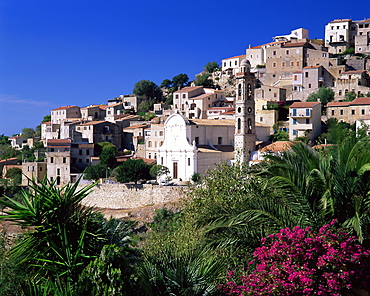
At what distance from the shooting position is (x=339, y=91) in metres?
69.6

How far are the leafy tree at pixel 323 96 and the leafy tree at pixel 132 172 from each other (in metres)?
24.0

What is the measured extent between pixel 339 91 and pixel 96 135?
3386 centimetres

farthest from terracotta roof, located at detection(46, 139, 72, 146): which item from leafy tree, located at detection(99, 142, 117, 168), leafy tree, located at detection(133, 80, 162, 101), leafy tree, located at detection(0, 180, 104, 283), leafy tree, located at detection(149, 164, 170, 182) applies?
leafy tree, located at detection(0, 180, 104, 283)

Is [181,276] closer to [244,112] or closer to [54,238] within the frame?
[54,238]

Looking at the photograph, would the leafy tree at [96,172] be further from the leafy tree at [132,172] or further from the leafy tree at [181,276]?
the leafy tree at [181,276]

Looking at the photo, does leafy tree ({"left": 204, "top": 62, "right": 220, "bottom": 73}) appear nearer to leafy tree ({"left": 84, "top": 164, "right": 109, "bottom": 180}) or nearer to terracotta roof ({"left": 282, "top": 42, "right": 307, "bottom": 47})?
terracotta roof ({"left": 282, "top": 42, "right": 307, "bottom": 47})

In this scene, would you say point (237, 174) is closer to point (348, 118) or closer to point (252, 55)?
point (348, 118)

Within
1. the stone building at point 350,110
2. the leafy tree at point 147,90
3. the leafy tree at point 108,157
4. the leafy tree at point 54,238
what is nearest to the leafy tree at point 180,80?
the leafy tree at point 147,90

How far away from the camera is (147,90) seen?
10438cm

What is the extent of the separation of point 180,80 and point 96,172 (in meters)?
49.0

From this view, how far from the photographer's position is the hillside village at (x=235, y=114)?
53.3m

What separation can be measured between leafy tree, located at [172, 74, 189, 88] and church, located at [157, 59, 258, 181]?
48.4 m

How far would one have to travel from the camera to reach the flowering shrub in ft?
34.6

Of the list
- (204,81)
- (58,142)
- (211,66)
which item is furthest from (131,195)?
(211,66)
